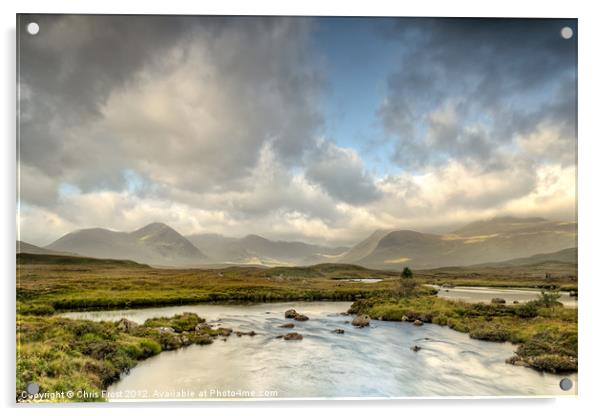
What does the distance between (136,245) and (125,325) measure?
115 cm

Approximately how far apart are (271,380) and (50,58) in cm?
539

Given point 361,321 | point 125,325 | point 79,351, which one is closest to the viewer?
point 79,351

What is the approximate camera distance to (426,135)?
518 centimetres

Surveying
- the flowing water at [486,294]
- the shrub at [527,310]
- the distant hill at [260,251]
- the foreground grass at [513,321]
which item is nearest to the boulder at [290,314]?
the distant hill at [260,251]

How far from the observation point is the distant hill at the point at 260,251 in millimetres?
5008

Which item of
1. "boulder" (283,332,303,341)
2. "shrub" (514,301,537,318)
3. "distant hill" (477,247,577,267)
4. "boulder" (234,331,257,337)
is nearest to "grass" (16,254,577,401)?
"shrub" (514,301,537,318)

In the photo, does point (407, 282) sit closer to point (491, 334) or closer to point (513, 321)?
point (491, 334)

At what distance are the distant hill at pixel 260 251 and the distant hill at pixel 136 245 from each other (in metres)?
0.17

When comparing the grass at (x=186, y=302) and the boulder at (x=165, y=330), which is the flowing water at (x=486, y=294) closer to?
the grass at (x=186, y=302)

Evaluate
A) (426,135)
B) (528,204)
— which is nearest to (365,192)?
(426,135)

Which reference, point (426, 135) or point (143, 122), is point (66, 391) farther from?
point (426, 135)

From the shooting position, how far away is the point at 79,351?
4.59m

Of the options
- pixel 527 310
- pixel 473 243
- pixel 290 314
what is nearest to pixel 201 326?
pixel 290 314

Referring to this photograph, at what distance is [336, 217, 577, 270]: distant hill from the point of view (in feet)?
16.4
